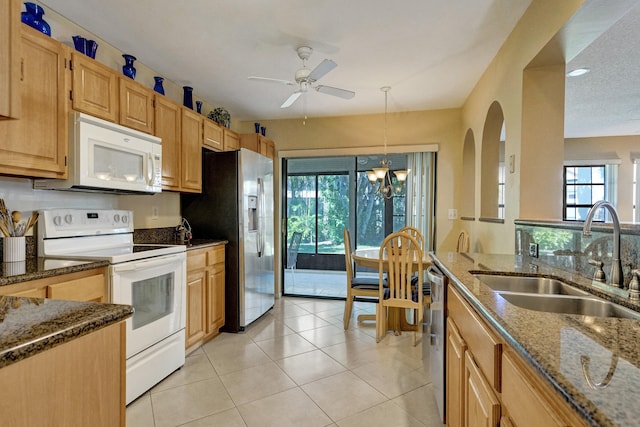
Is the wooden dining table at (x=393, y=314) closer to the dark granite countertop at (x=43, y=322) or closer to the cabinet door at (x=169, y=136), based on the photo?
the cabinet door at (x=169, y=136)

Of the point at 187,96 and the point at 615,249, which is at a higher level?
the point at 187,96

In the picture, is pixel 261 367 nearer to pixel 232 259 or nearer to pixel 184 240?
pixel 232 259

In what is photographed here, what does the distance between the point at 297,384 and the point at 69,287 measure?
4.98 feet

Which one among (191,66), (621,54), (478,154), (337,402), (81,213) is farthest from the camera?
(478,154)

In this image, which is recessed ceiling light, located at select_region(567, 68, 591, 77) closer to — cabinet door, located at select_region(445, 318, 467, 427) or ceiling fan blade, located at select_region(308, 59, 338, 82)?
ceiling fan blade, located at select_region(308, 59, 338, 82)

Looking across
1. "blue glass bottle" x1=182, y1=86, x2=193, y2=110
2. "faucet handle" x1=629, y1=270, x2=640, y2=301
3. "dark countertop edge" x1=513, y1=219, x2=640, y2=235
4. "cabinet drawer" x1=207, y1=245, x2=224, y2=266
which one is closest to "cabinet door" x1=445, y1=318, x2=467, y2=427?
"faucet handle" x1=629, y1=270, x2=640, y2=301

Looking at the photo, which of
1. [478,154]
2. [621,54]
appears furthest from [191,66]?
[621,54]

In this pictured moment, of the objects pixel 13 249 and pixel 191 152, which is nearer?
pixel 13 249

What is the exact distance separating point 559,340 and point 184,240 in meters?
2.97

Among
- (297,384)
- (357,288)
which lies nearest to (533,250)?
(357,288)

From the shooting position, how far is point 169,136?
2.81 m

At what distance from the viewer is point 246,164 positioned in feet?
11.0

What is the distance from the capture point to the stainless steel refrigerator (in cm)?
326

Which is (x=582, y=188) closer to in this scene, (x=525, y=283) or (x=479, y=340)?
(x=525, y=283)
